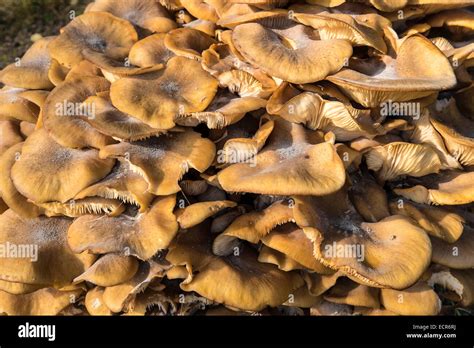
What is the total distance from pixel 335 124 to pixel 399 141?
41 cm

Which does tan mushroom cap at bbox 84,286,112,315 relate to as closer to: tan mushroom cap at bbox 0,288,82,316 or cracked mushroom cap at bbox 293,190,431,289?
tan mushroom cap at bbox 0,288,82,316

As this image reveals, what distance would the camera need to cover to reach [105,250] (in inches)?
120

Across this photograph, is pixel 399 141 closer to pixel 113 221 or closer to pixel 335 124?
pixel 335 124

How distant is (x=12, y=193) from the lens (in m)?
3.33

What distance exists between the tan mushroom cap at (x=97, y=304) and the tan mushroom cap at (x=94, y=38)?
5.20ft

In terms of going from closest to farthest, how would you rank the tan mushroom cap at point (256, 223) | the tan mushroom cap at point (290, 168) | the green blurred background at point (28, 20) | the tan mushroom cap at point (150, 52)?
the tan mushroom cap at point (290, 168), the tan mushroom cap at point (256, 223), the tan mushroom cap at point (150, 52), the green blurred background at point (28, 20)

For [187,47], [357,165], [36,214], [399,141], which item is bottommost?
[36,214]

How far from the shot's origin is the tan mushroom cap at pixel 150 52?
3449 millimetres

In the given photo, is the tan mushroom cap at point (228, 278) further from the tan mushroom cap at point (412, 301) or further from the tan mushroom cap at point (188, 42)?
the tan mushroom cap at point (188, 42)

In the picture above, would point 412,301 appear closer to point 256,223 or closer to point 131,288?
point 256,223

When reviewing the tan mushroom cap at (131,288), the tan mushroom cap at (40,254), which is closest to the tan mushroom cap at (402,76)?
the tan mushroom cap at (131,288)

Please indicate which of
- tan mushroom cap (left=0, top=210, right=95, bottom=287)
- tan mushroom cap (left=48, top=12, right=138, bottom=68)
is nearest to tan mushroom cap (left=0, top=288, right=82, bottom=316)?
tan mushroom cap (left=0, top=210, right=95, bottom=287)

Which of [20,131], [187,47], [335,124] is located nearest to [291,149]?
[335,124]

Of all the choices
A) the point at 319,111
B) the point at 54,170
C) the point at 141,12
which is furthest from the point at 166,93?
the point at 141,12
